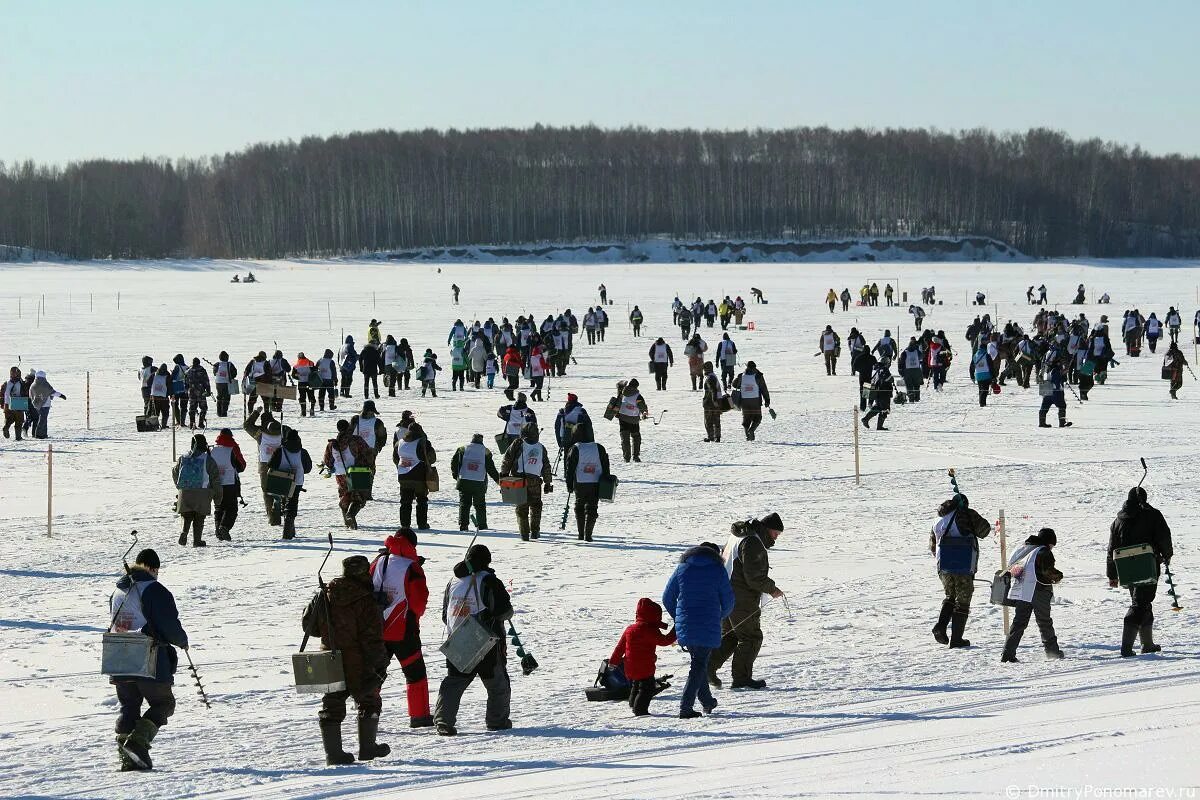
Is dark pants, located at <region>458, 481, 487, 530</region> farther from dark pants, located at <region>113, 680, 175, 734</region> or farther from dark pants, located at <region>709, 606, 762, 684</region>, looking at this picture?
dark pants, located at <region>113, 680, 175, 734</region>

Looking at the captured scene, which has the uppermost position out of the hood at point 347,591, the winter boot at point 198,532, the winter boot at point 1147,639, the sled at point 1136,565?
the hood at point 347,591

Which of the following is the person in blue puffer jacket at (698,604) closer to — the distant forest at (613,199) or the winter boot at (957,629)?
the winter boot at (957,629)

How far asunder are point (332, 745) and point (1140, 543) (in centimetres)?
535

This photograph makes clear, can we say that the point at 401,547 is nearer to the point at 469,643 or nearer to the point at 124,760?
the point at 469,643

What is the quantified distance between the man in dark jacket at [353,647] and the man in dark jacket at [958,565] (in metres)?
4.11

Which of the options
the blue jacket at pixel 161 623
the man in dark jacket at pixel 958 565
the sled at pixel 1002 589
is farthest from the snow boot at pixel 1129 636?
the blue jacket at pixel 161 623

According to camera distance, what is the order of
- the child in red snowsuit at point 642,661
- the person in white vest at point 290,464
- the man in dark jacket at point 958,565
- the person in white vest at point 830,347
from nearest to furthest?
the child in red snowsuit at point 642,661 → the man in dark jacket at point 958,565 → the person in white vest at point 290,464 → the person in white vest at point 830,347

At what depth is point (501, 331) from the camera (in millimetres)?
32219

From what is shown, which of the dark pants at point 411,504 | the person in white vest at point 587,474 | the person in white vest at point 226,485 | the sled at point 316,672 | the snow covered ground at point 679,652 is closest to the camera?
the snow covered ground at point 679,652

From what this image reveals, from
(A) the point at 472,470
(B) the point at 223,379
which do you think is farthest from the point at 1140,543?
(B) the point at 223,379

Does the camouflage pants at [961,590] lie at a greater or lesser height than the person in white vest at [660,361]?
lesser

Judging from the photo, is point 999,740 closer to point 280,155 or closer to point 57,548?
point 57,548

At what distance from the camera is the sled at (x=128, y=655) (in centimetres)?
773

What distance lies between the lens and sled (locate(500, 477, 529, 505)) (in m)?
14.3
